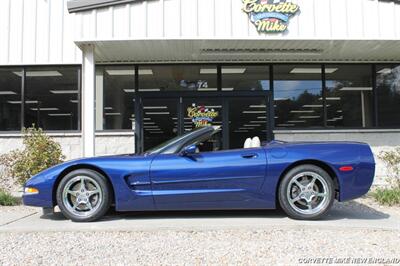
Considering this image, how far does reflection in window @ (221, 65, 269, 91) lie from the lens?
1116 centimetres

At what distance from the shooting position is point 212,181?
18.8ft

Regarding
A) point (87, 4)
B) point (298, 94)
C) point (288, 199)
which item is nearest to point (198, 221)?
point (288, 199)

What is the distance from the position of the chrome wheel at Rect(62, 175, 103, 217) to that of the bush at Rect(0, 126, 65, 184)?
2772 mm

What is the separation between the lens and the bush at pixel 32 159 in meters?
8.34

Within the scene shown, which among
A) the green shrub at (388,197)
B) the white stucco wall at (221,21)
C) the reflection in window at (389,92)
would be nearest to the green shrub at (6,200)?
the white stucco wall at (221,21)

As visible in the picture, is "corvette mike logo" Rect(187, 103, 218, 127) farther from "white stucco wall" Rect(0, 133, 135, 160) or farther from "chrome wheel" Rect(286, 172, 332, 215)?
"chrome wheel" Rect(286, 172, 332, 215)

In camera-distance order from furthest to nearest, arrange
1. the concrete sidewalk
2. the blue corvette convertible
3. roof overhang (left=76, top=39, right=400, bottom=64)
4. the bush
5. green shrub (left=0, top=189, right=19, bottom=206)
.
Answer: roof overhang (left=76, top=39, right=400, bottom=64), the bush, green shrub (left=0, top=189, right=19, bottom=206), the blue corvette convertible, the concrete sidewalk

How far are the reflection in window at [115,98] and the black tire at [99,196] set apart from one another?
5.08 m

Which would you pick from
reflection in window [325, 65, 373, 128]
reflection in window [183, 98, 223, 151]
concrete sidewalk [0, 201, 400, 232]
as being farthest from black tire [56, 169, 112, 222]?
reflection in window [325, 65, 373, 128]

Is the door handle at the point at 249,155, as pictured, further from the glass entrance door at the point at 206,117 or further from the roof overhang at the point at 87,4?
the glass entrance door at the point at 206,117

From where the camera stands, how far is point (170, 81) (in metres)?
11.1

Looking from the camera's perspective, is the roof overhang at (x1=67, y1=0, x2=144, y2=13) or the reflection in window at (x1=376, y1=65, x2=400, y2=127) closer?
the roof overhang at (x1=67, y1=0, x2=144, y2=13)

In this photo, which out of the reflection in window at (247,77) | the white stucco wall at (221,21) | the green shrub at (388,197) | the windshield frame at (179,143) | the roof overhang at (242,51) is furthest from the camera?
the reflection in window at (247,77)

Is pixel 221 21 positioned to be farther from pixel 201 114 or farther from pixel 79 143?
pixel 79 143
